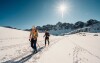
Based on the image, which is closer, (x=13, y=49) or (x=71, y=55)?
(x=71, y=55)

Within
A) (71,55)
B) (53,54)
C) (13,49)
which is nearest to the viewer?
(71,55)

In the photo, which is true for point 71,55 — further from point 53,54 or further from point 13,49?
point 13,49

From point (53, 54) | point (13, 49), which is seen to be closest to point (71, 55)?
point (53, 54)

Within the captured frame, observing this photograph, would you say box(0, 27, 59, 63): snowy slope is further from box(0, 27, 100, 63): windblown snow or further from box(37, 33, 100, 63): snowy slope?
box(37, 33, 100, 63): snowy slope

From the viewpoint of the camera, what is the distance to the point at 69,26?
18162 centimetres

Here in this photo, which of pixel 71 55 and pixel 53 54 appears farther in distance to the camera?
pixel 53 54

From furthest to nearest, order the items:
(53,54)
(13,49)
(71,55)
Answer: (13,49) < (53,54) < (71,55)

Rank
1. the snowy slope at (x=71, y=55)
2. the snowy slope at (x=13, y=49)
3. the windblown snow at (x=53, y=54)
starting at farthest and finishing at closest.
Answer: the snowy slope at (x=13, y=49) → the windblown snow at (x=53, y=54) → the snowy slope at (x=71, y=55)

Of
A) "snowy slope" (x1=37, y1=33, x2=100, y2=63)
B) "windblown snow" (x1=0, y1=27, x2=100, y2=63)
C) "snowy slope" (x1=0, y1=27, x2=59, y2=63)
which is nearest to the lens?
"snowy slope" (x1=37, y1=33, x2=100, y2=63)

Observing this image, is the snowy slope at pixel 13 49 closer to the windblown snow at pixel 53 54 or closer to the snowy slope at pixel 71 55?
the windblown snow at pixel 53 54

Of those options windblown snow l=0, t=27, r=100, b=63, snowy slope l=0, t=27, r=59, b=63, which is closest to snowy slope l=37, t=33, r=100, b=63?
windblown snow l=0, t=27, r=100, b=63

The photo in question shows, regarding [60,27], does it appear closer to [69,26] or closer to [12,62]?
[69,26]

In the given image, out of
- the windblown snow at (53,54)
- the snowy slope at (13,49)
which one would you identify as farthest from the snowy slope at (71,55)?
the snowy slope at (13,49)

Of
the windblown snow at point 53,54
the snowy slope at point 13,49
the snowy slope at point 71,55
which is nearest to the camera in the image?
the snowy slope at point 71,55
